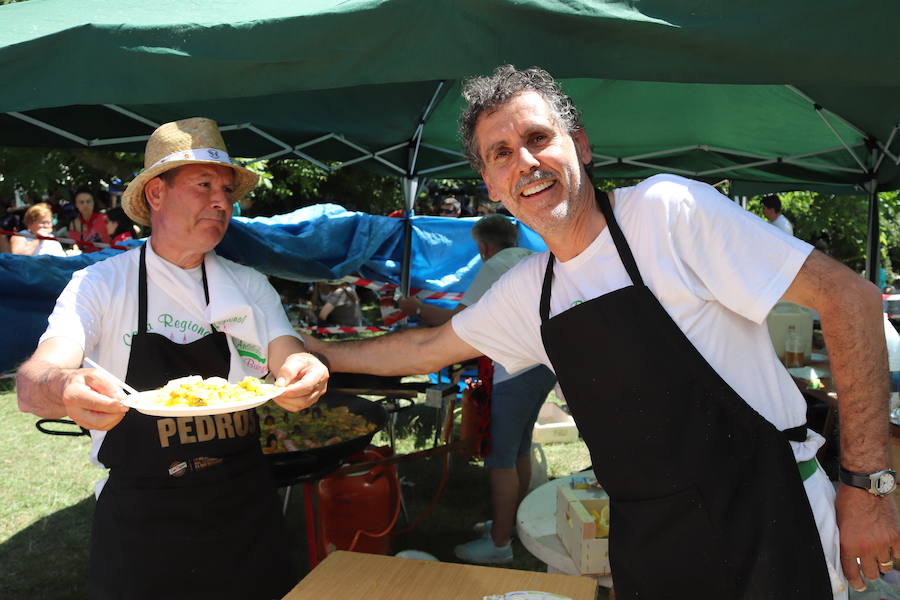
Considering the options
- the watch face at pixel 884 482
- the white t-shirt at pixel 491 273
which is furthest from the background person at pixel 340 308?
the watch face at pixel 884 482

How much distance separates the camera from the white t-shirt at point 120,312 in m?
1.85

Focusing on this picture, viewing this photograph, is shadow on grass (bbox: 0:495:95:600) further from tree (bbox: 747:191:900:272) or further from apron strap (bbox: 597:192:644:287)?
tree (bbox: 747:191:900:272)

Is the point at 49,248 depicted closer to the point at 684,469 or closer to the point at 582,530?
the point at 582,530

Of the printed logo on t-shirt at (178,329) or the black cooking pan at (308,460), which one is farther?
the black cooking pan at (308,460)

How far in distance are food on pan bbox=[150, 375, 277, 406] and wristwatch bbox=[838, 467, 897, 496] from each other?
A: 1.38 metres

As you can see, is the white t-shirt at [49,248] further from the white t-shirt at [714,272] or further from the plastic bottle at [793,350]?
the white t-shirt at [714,272]

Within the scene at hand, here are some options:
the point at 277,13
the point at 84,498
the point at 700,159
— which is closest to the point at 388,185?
the point at 700,159

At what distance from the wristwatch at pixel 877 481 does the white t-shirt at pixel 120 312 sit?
5.12ft

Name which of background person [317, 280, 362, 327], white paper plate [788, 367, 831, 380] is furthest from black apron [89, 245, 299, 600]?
background person [317, 280, 362, 327]

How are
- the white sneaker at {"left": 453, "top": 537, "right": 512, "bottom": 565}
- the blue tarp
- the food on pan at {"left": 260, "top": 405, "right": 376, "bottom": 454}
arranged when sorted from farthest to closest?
the white sneaker at {"left": 453, "top": 537, "right": 512, "bottom": 565} < the food on pan at {"left": 260, "top": 405, "right": 376, "bottom": 454} < the blue tarp

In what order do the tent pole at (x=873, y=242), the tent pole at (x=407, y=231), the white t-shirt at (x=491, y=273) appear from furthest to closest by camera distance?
the tent pole at (x=407, y=231) < the tent pole at (x=873, y=242) < the white t-shirt at (x=491, y=273)

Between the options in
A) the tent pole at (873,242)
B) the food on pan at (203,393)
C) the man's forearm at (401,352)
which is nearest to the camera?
the food on pan at (203,393)

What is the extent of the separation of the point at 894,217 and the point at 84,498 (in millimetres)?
15494

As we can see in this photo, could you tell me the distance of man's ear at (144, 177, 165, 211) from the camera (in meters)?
2.06
